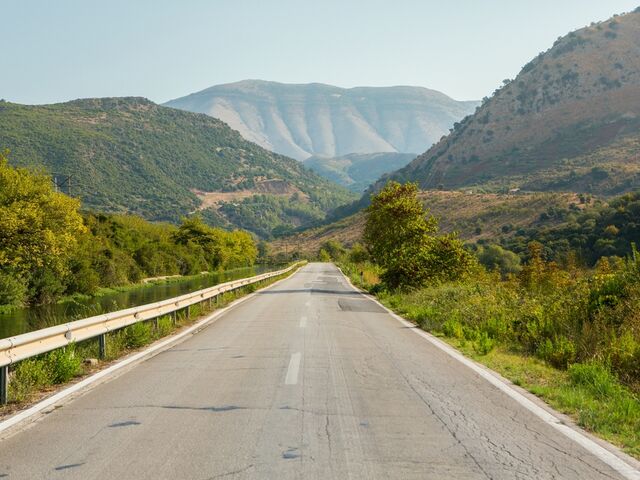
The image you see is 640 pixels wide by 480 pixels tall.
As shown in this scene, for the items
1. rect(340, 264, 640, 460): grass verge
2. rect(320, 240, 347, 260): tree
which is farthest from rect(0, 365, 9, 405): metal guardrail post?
rect(320, 240, 347, 260): tree

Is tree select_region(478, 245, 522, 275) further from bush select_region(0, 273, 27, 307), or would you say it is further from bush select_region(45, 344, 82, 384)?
bush select_region(45, 344, 82, 384)

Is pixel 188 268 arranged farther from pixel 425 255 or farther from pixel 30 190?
pixel 425 255

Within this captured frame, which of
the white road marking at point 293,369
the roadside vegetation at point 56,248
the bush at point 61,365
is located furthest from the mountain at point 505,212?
the bush at point 61,365

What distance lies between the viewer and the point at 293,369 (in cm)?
846

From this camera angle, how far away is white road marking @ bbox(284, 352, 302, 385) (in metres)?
7.61

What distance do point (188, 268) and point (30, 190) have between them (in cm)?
4629

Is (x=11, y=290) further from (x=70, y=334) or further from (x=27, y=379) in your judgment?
(x=27, y=379)

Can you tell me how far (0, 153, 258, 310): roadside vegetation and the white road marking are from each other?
33.0 meters

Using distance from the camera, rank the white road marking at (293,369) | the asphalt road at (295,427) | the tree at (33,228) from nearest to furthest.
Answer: the asphalt road at (295,427)
the white road marking at (293,369)
the tree at (33,228)

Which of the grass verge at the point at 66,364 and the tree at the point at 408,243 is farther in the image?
the tree at the point at 408,243

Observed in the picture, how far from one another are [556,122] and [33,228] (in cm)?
15015

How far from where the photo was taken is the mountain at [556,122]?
134 meters

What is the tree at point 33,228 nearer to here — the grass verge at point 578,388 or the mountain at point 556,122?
the grass verge at point 578,388

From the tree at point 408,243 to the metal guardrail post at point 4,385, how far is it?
2015cm
